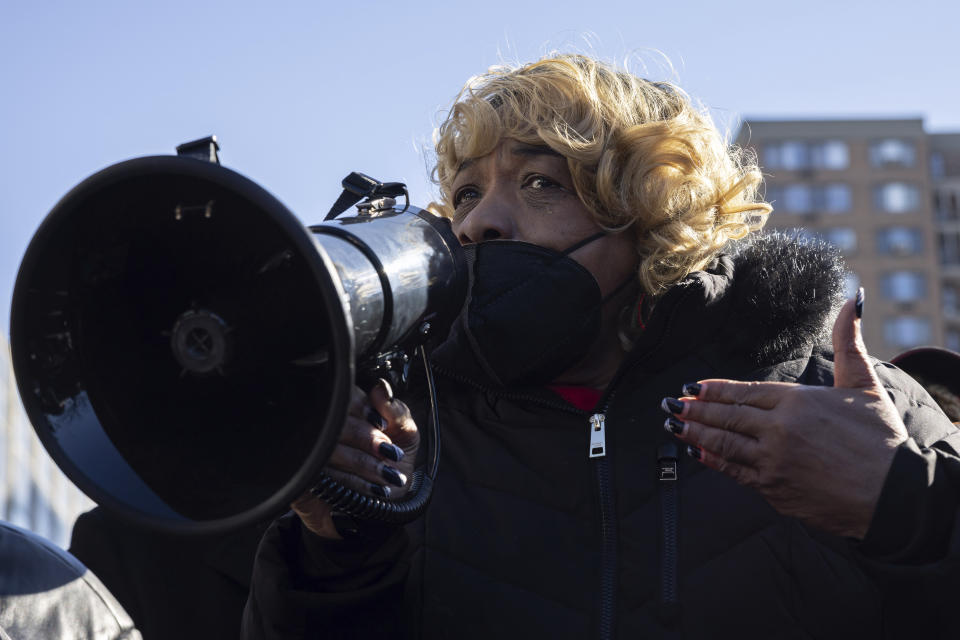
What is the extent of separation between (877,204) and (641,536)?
50841mm

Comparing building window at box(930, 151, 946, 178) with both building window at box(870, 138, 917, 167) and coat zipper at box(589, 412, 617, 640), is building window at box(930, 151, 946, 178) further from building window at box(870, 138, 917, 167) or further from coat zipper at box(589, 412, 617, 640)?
coat zipper at box(589, 412, 617, 640)

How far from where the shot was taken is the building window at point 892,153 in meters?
49.6

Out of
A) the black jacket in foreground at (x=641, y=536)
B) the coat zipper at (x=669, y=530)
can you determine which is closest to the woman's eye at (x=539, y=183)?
the black jacket in foreground at (x=641, y=536)

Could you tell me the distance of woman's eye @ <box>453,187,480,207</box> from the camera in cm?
274

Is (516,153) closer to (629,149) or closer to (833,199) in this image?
(629,149)

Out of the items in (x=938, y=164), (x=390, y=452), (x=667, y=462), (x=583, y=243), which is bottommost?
→ (x=667, y=462)

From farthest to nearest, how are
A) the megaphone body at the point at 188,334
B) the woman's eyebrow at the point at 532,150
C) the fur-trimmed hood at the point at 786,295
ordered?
the woman's eyebrow at the point at 532,150
the fur-trimmed hood at the point at 786,295
the megaphone body at the point at 188,334

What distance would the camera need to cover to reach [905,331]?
49156mm

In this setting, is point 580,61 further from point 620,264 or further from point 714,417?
point 714,417

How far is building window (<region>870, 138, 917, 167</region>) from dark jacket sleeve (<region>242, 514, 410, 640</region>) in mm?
51102

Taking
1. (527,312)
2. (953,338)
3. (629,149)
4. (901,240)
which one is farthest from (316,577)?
(953,338)

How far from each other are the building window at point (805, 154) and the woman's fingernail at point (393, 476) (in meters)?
49.2

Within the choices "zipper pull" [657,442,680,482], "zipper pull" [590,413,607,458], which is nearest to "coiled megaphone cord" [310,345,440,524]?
"zipper pull" [590,413,607,458]

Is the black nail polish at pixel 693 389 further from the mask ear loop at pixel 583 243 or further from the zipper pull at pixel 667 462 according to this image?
the mask ear loop at pixel 583 243
